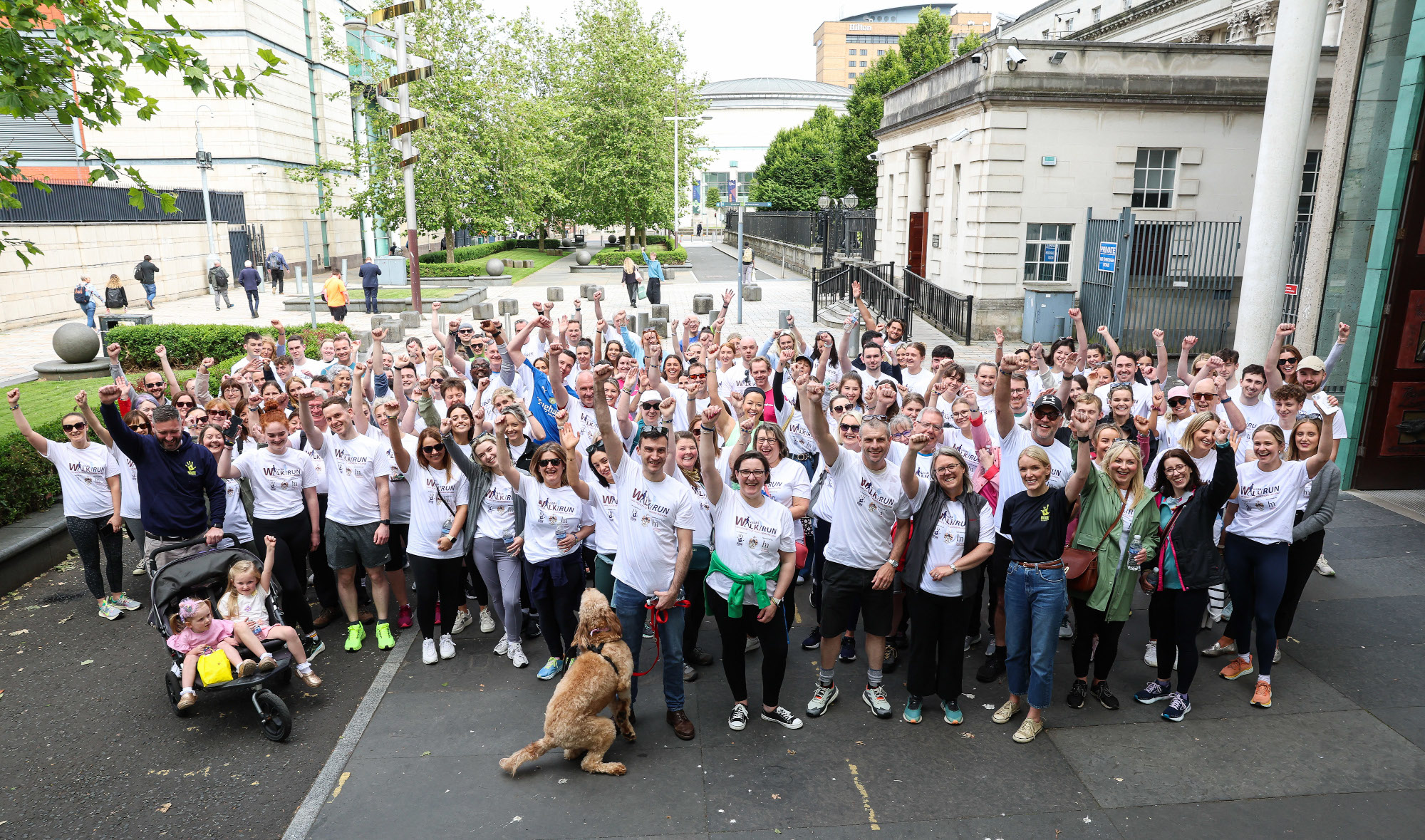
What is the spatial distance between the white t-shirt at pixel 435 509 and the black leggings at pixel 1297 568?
19.8 ft

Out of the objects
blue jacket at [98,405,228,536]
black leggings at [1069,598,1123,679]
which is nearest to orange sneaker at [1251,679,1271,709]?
black leggings at [1069,598,1123,679]

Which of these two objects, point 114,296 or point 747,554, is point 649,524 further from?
point 114,296

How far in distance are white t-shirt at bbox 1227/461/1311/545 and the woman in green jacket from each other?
802mm

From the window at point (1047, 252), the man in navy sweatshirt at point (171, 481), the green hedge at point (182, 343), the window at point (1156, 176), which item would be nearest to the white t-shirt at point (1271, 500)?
the man in navy sweatshirt at point (171, 481)

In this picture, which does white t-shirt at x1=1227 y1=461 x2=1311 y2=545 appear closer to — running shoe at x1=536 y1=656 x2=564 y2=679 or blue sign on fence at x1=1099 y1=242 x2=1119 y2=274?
running shoe at x1=536 y1=656 x2=564 y2=679

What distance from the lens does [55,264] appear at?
24.8 m

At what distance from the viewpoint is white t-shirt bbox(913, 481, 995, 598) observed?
533 centimetres

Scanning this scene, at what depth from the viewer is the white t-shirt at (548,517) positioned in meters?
5.94

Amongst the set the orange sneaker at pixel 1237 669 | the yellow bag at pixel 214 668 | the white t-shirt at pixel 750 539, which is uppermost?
the white t-shirt at pixel 750 539

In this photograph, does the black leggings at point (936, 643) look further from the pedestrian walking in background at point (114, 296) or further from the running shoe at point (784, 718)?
the pedestrian walking in background at point (114, 296)

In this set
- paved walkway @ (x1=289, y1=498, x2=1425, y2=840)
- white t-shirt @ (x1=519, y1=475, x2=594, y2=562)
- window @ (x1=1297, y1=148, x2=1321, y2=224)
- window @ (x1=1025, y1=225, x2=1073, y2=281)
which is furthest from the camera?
window @ (x1=1025, y1=225, x2=1073, y2=281)

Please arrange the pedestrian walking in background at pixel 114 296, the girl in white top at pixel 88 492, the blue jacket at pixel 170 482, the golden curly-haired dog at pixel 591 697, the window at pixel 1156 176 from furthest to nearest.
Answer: the pedestrian walking in background at pixel 114 296
the window at pixel 1156 176
the girl in white top at pixel 88 492
the blue jacket at pixel 170 482
the golden curly-haired dog at pixel 591 697

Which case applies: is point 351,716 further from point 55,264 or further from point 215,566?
point 55,264

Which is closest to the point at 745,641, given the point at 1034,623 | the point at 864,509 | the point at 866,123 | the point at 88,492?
the point at 864,509
